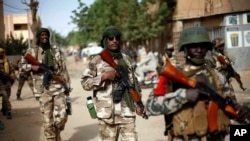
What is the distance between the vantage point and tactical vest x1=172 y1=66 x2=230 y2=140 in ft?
8.71

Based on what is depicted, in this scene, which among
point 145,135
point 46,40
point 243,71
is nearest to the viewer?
point 46,40

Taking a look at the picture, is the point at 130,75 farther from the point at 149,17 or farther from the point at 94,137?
the point at 149,17

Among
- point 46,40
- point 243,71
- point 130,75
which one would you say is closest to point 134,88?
point 130,75

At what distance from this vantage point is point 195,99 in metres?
2.56

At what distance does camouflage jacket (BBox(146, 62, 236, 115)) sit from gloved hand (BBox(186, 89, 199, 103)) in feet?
0.09

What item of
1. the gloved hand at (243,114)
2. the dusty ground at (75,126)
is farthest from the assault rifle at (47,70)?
the gloved hand at (243,114)

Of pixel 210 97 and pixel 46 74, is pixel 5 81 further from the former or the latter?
pixel 210 97

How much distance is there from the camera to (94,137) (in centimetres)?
658


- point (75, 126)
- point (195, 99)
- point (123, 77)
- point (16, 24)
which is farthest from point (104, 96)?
point (16, 24)

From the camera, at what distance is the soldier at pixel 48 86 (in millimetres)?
5379

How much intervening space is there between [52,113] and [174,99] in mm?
3209

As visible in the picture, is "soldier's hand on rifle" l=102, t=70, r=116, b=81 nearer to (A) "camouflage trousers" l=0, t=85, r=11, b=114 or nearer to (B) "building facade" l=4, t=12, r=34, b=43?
(A) "camouflage trousers" l=0, t=85, r=11, b=114

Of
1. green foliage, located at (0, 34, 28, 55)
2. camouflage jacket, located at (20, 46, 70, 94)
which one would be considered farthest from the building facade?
camouflage jacket, located at (20, 46, 70, 94)

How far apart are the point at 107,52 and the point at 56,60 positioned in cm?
181
